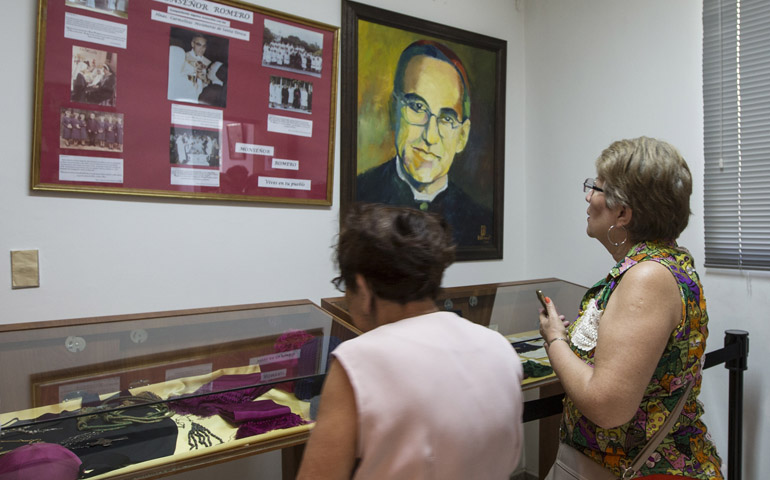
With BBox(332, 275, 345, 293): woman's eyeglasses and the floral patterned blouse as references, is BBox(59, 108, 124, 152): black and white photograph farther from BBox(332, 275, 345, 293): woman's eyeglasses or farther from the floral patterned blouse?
the floral patterned blouse

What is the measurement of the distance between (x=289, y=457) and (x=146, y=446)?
Answer: 2.93 ft

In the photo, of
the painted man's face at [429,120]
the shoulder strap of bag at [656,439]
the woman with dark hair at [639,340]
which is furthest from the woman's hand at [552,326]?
the painted man's face at [429,120]

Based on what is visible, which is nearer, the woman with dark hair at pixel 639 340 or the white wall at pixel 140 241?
the woman with dark hair at pixel 639 340

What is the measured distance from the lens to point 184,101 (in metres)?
2.17

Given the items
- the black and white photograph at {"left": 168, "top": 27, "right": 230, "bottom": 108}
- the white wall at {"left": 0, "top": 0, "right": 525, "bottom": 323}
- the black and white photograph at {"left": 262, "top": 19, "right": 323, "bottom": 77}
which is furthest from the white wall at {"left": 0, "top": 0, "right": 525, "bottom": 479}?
the black and white photograph at {"left": 168, "top": 27, "right": 230, "bottom": 108}

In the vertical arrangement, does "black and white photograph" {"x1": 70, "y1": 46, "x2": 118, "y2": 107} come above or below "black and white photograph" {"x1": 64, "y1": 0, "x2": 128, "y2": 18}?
below

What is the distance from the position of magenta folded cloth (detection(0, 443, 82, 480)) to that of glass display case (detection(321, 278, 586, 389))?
85 centimetres

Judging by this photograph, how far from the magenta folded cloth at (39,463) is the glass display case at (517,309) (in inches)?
33.4

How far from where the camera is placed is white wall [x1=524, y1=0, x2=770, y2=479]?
7.48ft

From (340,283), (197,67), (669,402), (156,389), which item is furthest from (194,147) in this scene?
(669,402)

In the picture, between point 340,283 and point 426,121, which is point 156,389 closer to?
point 340,283

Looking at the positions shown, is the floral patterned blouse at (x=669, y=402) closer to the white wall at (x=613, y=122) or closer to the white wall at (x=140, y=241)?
the white wall at (x=613, y=122)

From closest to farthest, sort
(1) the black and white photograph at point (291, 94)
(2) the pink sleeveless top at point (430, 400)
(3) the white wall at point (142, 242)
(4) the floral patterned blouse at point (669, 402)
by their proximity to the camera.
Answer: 1. (2) the pink sleeveless top at point (430, 400)
2. (4) the floral patterned blouse at point (669, 402)
3. (3) the white wall at point (142, 242)
4. (1) the black and white photograph at point (291, 94)

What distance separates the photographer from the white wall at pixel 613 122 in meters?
Answer: 2.28
